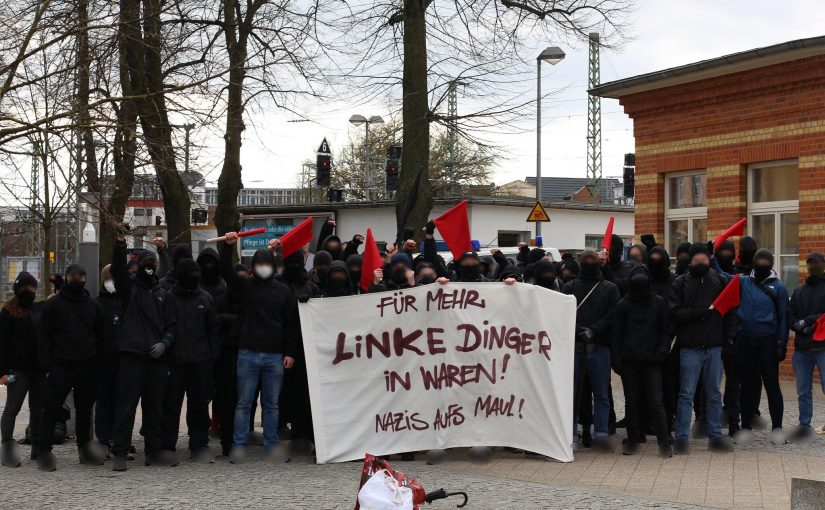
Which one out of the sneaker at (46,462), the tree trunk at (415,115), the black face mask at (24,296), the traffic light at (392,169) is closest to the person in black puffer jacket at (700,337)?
the sneaker at (46,462)

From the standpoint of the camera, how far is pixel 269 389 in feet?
35.4

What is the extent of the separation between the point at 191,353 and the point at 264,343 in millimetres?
659

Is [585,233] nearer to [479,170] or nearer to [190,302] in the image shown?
[479,170]

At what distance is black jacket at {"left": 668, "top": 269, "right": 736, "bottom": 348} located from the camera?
11.0 meters

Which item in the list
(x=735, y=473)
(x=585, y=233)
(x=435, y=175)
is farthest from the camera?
(x=435, y=175)

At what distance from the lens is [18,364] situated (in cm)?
1078

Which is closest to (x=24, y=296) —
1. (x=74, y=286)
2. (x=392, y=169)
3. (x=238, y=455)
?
(x=74, y=286)

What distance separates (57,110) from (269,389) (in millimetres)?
5997

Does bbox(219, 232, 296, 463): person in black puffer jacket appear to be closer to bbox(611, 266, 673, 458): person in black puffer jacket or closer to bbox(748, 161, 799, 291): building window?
bbox(611, 266, 673, 458): person in black puffer jacket

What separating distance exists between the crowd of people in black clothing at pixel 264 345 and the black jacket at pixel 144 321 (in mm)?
12

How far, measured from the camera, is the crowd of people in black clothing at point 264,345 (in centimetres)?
1062

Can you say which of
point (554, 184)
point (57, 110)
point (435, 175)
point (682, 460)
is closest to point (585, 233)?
point (435, 175)

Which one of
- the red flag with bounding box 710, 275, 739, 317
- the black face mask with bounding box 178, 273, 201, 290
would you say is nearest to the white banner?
the black face mask with bounding box 178, 273, 201, 290

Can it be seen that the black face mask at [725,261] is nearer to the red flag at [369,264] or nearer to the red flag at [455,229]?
the red flag at [455,229]
